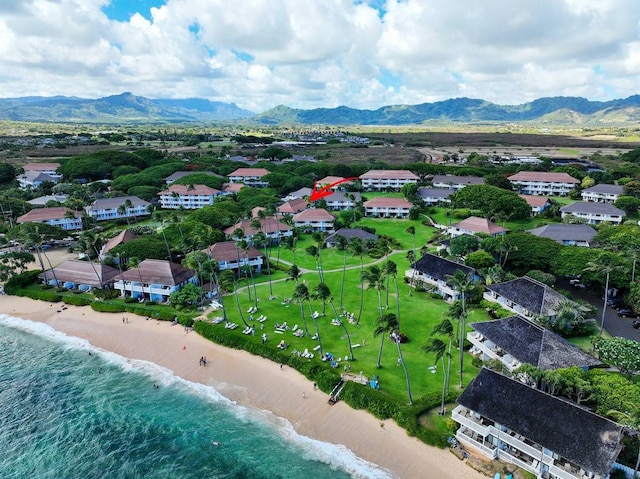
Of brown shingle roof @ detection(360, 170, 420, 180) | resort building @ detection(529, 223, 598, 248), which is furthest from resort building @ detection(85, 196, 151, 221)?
resort building @ detection(529, 223, 598, 248)

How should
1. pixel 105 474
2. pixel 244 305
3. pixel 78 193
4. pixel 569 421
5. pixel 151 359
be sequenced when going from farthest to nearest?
pixel 78 193 < pixel 244 305 < pixel 151 359 < pixel 105 474 < pixel 569 421

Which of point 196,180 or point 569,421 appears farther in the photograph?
point 196,180

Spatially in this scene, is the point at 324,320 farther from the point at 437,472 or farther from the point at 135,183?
the point at 135,183

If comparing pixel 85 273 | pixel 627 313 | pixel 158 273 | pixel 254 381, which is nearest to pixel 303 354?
pixel 254 381

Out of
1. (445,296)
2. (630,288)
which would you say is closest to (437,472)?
(445,296)

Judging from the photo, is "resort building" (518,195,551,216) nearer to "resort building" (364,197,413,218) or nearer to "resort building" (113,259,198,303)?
"resort building" (364,197,413,218)

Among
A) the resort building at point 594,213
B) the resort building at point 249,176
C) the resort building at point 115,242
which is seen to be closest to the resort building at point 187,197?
the resort building at point 249,176

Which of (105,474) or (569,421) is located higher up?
(569,421)

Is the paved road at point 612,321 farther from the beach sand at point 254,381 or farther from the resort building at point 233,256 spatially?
the resort building at point 233,256

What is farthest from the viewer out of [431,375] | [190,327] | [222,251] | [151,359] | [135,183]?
[135,183]
